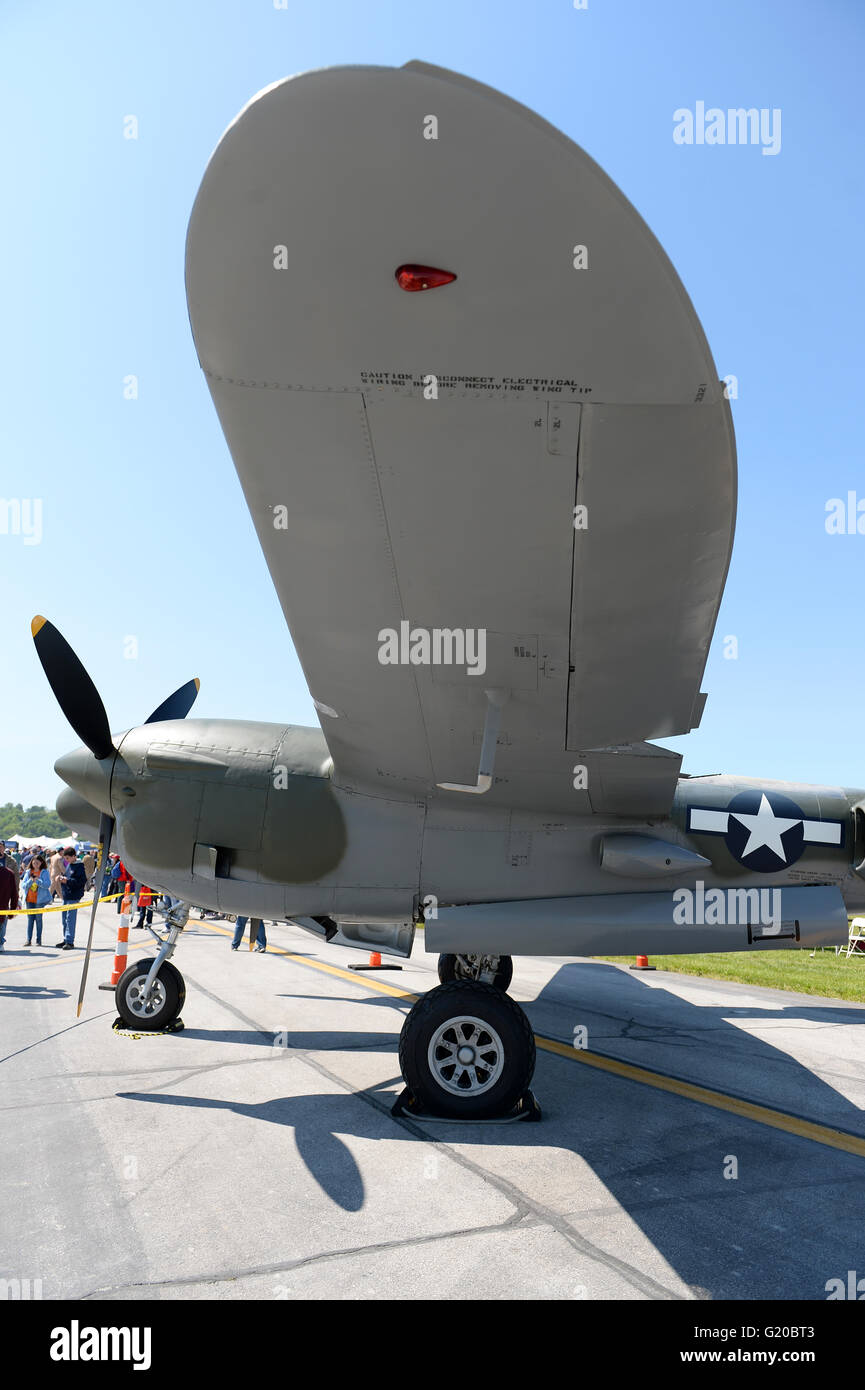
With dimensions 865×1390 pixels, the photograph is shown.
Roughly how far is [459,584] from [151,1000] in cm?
630

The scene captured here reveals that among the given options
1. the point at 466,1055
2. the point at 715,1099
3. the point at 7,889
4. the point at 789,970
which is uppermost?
the point at 7,889

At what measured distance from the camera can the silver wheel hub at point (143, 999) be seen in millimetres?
7758

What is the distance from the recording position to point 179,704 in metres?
8.95

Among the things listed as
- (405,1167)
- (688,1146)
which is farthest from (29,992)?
(688,1146)

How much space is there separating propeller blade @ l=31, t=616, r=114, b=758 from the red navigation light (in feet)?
17.6

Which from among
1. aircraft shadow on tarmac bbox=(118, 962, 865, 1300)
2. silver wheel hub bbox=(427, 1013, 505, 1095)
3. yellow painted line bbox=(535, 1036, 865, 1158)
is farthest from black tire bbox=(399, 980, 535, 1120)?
yellow painted line bbox=(535, 1036, 865, 1158)

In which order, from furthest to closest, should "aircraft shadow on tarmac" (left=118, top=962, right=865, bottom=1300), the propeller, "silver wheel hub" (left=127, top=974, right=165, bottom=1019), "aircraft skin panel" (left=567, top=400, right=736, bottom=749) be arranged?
"silver wheel hub" (left=127, top=974, right=165, bottom=1019) < the propeller < "aircraft shadow on tarmac" (left=118, top=962, right=865, bottom=1300) < "aircraft skin panel" (left=567, top=400, right=736, bottom=749)

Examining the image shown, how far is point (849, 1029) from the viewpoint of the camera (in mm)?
8812

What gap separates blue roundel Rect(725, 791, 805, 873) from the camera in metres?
6.45

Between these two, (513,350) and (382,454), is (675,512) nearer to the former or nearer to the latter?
(513,350)

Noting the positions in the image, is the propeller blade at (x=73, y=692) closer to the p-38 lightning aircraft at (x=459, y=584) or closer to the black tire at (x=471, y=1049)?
the p-38 lightning aircraft at (x=459, y=584)

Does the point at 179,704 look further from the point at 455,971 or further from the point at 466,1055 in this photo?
the point at 466,1055

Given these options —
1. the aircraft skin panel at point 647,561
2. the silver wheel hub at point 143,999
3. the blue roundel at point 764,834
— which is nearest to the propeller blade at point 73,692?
the silver wheel hub at point 143,999

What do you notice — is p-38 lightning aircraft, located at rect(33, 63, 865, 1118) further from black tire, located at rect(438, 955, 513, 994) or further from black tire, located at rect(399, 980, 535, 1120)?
black tire, located at rect(438, 955, 513, 994)
